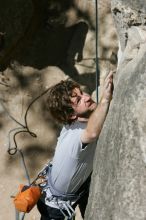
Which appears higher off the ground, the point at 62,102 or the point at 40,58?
the point at 40,58

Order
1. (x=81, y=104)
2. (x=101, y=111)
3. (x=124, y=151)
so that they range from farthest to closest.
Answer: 1. (x=81, y=104)
2. (x=101, y=111)
3. (x=124, y=151)

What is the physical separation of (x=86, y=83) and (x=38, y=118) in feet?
1.84

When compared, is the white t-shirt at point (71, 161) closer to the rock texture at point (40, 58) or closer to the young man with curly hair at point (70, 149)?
the young man with curly hair at point (70, 149)

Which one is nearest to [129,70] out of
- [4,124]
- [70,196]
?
[70,196]

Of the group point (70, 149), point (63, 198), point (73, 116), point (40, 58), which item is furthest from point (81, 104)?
point (40, 58)

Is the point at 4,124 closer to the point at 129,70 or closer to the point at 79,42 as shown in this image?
the point at 79,42

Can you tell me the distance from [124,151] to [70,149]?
72cm

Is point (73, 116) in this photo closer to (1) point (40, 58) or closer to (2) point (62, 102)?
(2) point (62, 102)

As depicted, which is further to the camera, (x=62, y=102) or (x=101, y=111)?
(x=62, y=102)

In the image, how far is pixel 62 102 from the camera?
2967 mm

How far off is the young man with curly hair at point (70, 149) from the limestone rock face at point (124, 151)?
0.80ft

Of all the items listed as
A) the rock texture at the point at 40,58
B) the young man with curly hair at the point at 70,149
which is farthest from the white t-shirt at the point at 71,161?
the rock texture at the point at 40,58

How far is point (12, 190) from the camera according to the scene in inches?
186

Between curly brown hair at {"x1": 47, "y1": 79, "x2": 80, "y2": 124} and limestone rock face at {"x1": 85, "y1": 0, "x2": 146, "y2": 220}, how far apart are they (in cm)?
38
